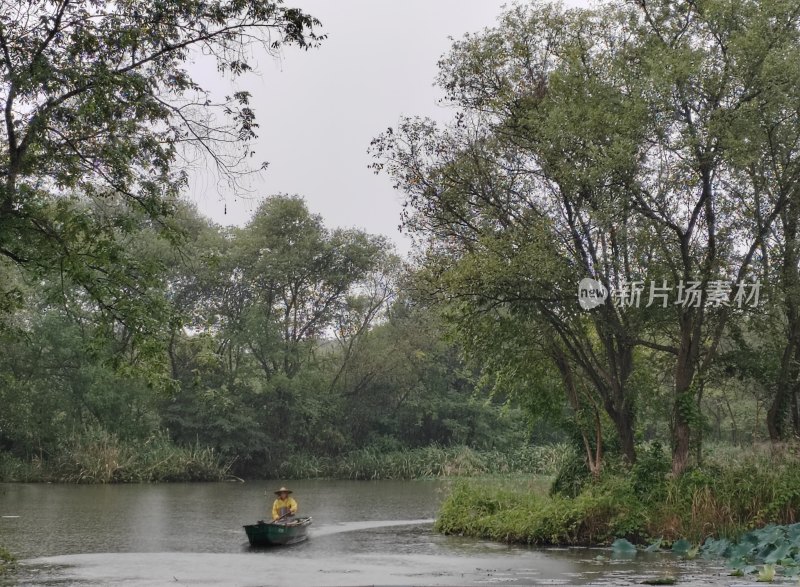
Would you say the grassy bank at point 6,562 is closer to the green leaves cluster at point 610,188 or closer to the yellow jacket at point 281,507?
the yellow jacket at point 281,507

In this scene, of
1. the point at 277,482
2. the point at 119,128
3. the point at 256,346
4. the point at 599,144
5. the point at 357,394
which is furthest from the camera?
the point at 357,394

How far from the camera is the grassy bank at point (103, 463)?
3684 centimetres

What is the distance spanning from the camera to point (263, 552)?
17703 mm

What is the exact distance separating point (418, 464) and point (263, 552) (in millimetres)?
27167

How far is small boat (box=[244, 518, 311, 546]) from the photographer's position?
706 inches

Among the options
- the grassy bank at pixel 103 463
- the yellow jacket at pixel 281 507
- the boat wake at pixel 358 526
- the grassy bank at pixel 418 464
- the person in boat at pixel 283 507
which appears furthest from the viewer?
the grassy bank at pixel 418 464

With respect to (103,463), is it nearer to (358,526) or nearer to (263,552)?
(358,526)

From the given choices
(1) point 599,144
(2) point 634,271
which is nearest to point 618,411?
(2) point 634,271

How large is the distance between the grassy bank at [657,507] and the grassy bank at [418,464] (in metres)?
25.0

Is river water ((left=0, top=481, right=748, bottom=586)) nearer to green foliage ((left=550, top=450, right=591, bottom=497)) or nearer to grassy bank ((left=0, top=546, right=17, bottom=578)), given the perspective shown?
grassy bank ((left=0, top=546, right=17, bottom=578))

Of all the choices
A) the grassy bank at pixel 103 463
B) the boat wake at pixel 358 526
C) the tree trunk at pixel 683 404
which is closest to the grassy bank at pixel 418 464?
the grassy bank at pixel 103 463

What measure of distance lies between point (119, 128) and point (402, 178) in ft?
28.3

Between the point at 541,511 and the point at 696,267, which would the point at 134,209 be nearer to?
the point at 541,511

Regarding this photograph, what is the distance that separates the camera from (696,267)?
57.5 ft
